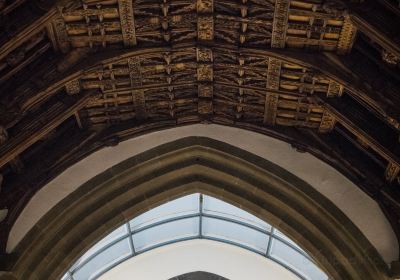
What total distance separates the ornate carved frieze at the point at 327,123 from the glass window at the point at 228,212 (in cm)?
488

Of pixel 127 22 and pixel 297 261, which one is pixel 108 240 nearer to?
pixel 297 261

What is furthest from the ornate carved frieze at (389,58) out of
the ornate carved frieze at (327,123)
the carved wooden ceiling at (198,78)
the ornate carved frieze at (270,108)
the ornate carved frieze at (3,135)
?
the ornate carved frieze at (3,135)

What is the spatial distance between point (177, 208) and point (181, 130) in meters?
4.40

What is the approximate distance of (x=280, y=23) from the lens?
14875 millimetres

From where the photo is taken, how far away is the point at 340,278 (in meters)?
16.5

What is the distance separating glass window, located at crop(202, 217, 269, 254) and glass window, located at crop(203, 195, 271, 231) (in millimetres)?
261

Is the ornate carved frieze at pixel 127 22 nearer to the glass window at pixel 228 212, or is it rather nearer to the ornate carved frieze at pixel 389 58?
the ornate carved frieze at pixel 389 58

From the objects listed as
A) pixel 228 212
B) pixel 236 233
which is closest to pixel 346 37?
pixel 228 212

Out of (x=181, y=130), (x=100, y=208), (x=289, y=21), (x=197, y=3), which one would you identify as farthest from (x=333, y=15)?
(x=100, y=208)

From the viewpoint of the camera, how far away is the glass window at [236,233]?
21875 millimetres

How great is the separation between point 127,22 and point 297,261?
876cm

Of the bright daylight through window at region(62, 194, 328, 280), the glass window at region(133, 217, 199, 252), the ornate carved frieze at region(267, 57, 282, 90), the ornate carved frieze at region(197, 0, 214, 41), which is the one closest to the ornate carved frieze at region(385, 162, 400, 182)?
the ornate carved frieze at region(267, 57, 282, 90)

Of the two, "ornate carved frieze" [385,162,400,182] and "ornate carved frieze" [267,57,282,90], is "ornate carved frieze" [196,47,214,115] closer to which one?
"ornate carved frieze" [267,57,282,90]

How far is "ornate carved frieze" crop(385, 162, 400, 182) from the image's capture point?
1585 centimetres
